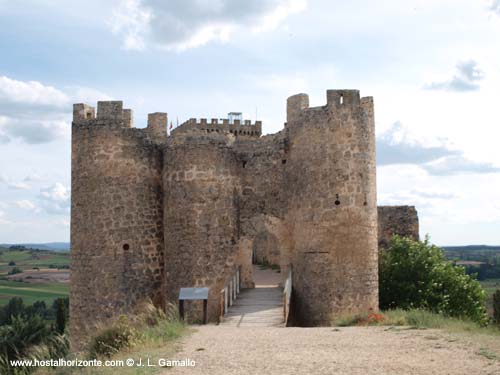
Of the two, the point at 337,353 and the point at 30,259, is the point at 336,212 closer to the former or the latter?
the point at 337,353

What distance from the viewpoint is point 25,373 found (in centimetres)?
1308

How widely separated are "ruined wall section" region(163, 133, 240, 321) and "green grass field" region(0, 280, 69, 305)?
1907 inches

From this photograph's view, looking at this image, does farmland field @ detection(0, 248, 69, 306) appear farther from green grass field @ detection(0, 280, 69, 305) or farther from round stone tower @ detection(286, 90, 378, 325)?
round stone tower @ detection(286, 90, 378, 325)

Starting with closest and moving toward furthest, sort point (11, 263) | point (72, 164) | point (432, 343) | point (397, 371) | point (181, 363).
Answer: point (397, 371) → point (181, 363) → point (432, 343) → point (72, 164) → point (11, 263)

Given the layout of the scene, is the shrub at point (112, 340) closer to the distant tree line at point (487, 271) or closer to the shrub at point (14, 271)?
the distant tree line at point (487, 271)

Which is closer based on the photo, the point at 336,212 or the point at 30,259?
the point at 336,212

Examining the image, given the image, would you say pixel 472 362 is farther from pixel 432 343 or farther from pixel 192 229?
pixel 192 229

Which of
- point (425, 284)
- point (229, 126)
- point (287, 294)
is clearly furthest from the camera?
point (229, 126)

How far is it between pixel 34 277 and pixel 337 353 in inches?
3301

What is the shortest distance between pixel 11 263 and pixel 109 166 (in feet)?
331

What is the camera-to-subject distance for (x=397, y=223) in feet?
85.8

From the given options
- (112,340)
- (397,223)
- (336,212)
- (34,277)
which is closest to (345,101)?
(336,212)

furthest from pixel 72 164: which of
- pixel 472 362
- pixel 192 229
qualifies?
pixel 472 362

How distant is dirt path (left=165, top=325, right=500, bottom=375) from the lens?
10.2 m
